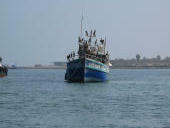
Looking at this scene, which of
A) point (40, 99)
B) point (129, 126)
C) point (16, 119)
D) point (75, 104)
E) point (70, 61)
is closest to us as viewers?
point (129, 126)

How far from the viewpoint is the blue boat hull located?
8912 cm

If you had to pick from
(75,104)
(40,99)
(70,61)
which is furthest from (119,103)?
(70,61)

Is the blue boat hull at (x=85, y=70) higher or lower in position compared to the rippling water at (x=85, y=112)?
higher

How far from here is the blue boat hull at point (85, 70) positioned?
89.1 m

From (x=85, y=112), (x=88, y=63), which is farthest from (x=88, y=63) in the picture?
(x=85, y=112)

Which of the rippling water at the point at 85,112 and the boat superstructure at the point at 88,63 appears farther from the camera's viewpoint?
the boat superstructure at the point at 88,63

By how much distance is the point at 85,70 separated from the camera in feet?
293

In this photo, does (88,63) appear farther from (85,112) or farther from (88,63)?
(85,112)

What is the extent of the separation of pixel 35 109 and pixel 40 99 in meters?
11.6

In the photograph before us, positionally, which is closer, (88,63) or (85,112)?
(85,112)

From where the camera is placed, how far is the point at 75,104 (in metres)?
57.2

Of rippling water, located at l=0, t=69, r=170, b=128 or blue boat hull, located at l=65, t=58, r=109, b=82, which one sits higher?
blue boat hull, located at l=65, t=58, r=109, b=82

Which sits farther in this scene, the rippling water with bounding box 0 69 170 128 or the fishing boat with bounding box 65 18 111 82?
the fishing boat with bounding box 65 18 111 82

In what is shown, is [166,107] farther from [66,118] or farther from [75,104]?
[66,118]
